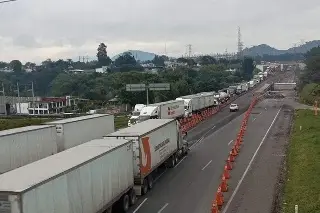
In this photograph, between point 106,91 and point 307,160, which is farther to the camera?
point 106,91

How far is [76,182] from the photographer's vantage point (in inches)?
558

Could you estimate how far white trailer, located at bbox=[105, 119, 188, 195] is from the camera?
21.1 meters

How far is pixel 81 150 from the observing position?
17453 mm

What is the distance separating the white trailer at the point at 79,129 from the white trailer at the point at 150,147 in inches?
158

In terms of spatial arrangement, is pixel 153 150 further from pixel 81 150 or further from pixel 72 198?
pixel 72 198

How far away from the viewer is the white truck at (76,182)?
1170cm

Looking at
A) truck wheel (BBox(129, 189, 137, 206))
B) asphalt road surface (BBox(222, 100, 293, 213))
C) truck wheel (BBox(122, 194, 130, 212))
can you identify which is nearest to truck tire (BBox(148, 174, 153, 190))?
truck wheel (BBox(129, 189, 137, 206))

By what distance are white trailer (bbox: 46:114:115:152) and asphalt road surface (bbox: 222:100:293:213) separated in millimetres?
10192

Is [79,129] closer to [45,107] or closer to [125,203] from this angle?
[125,203]

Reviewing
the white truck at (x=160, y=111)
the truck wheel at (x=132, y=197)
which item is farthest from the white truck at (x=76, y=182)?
the white truck at (x=160, y=111)

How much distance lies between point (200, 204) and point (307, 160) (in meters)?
10.2

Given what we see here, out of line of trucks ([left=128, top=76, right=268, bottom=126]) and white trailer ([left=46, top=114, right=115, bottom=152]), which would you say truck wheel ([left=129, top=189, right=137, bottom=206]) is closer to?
white trailer ([left=46, top=114, right=115, bottom=152])

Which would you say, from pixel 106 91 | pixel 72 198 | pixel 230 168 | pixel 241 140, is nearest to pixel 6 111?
pixel 106 91

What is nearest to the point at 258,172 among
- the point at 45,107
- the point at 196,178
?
the point at 196,178
